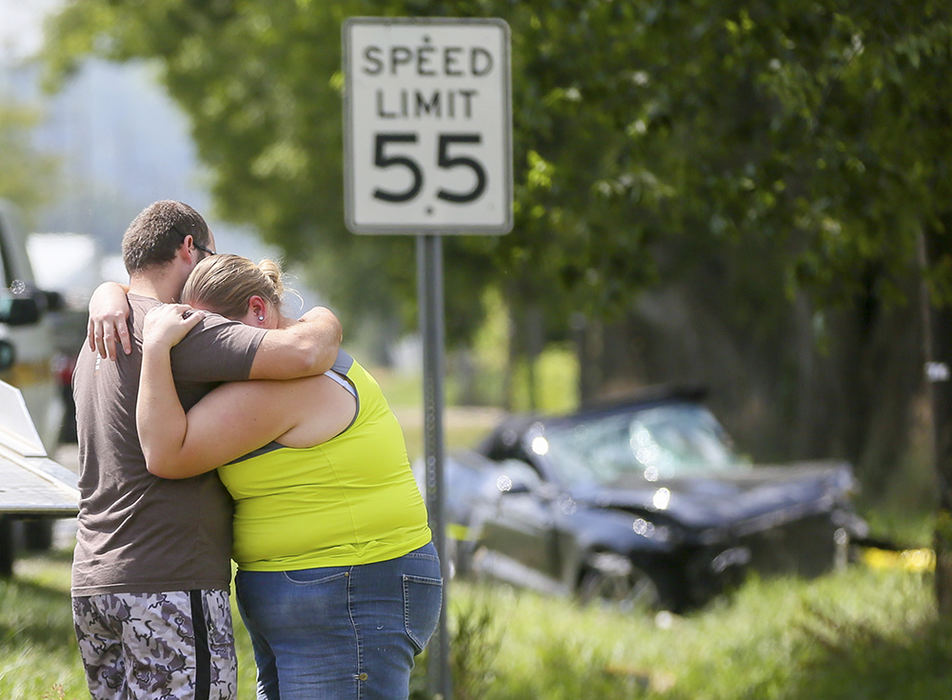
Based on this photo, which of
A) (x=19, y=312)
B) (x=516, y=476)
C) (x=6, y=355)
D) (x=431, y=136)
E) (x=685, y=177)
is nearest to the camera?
(x=431, y=136)

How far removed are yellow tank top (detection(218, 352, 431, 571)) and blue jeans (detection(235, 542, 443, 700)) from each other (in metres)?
0.04

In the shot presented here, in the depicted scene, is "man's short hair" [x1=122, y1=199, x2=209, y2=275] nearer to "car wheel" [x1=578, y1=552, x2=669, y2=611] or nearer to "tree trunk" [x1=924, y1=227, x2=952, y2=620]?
"tree trunk" [x1=924, y1=227, x2=952, y2=620]

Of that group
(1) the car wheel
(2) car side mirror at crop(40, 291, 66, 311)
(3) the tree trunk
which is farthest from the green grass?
(2) car side mirror at crop(40, 291, 66, 311)

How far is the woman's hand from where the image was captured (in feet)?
10.1

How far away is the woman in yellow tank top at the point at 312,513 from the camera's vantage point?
3.14 metres

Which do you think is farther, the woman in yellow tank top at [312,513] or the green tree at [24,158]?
the green tree at [24,158]

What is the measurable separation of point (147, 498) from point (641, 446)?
22.7 ft

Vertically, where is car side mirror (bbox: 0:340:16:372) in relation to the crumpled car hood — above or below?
above

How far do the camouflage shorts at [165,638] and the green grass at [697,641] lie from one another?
5.36 feet

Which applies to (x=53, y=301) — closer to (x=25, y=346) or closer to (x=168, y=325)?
(x=25, y=346)

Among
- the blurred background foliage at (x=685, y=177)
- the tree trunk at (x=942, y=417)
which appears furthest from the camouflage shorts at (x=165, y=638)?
the tree trunk at (x=942, y=417)

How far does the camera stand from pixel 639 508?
8555mm

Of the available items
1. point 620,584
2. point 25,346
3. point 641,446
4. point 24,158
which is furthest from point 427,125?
point 24,158

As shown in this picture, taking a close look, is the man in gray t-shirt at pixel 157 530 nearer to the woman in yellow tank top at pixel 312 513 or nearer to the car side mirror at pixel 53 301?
the woman in yellow tank top at pixel 312 513
